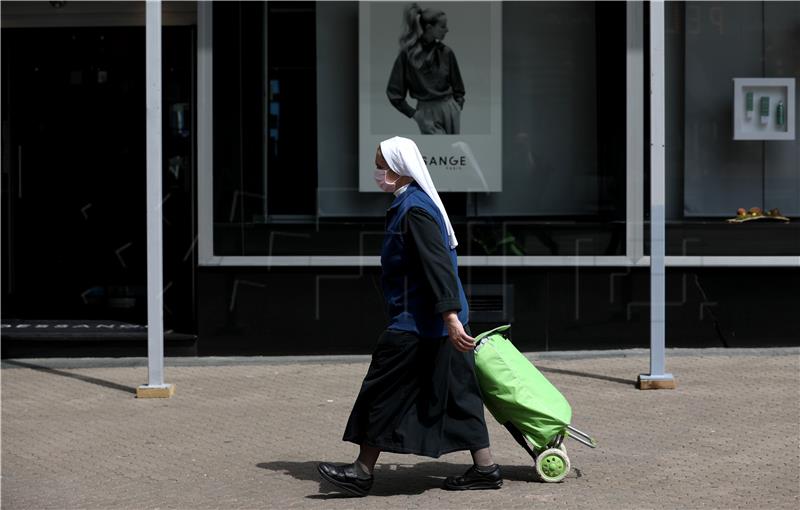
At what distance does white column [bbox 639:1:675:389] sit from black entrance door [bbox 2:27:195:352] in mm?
5252

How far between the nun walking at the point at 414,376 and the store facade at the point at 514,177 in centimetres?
453

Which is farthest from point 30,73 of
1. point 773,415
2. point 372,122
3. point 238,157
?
point 773,415

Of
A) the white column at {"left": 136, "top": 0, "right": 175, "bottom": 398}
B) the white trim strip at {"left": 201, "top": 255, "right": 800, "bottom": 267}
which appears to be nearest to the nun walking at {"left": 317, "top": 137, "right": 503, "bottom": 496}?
the white column at {"left": 136, "top": 0, "right": 175, "bottom": 398}

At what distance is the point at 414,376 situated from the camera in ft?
21.5

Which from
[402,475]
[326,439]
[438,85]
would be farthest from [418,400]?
[438,85]

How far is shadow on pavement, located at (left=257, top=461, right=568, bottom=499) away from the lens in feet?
22.0

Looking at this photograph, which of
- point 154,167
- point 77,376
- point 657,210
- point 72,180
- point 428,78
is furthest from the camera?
point 72,180

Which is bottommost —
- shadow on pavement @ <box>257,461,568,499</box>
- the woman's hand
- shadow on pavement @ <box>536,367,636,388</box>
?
shadow on pavement @ <box>257,461,568,499</box>

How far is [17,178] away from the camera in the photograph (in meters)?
12.8

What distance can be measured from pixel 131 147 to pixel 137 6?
5.09ft

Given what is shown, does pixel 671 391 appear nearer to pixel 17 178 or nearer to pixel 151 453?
pixel 151 453

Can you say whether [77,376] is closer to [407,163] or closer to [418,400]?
[418,400]

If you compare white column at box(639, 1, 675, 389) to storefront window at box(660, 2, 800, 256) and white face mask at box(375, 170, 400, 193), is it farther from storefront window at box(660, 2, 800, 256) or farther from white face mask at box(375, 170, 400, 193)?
white face mask at box(375, 170, 400, 193)

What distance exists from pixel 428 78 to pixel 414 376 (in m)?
5.30
